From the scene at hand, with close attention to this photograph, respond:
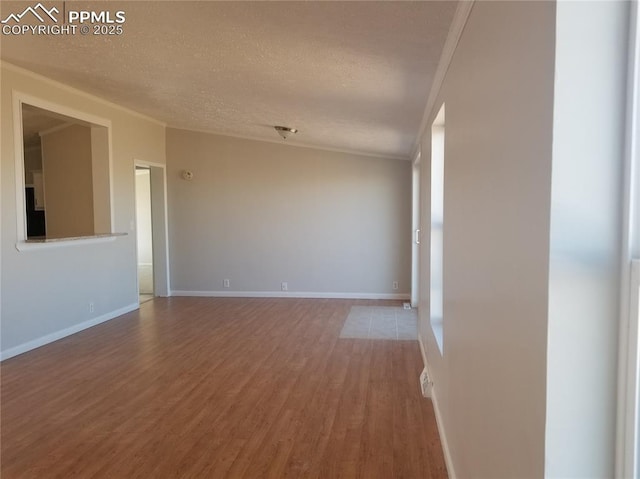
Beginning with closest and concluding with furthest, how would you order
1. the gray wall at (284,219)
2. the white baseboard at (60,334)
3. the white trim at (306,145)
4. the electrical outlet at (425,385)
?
the electrical outlet at (425,385), the white baseboard at (60,334), the white trim at (306,145), the gray wall at (284,219)

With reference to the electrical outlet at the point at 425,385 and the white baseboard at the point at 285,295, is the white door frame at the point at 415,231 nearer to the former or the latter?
the white baseboard at the point at 285,295

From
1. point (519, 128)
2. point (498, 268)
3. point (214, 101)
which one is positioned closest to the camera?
point (519, 128)

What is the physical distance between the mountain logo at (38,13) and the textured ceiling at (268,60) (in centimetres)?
4

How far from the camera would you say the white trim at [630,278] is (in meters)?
0.82

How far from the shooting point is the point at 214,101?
459 centimetres

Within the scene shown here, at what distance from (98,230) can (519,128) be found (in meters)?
5.55

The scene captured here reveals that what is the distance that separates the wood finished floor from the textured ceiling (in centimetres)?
215

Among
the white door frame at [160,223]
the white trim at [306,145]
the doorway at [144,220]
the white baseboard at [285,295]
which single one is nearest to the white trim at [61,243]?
the white door frame at [160,223]

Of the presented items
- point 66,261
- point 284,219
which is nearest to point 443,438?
point 66,261

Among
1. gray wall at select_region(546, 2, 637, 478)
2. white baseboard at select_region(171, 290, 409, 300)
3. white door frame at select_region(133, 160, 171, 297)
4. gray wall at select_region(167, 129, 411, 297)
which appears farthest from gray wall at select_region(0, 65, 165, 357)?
gray wall at select_region(546, 2, 637, 478)

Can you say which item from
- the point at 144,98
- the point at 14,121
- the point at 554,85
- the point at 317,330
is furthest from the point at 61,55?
the point at 554,85

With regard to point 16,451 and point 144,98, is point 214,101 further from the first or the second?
point 16,451

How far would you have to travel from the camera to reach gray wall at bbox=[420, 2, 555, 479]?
0.91 metres

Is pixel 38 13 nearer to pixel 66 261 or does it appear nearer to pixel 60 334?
pixel 66 261
